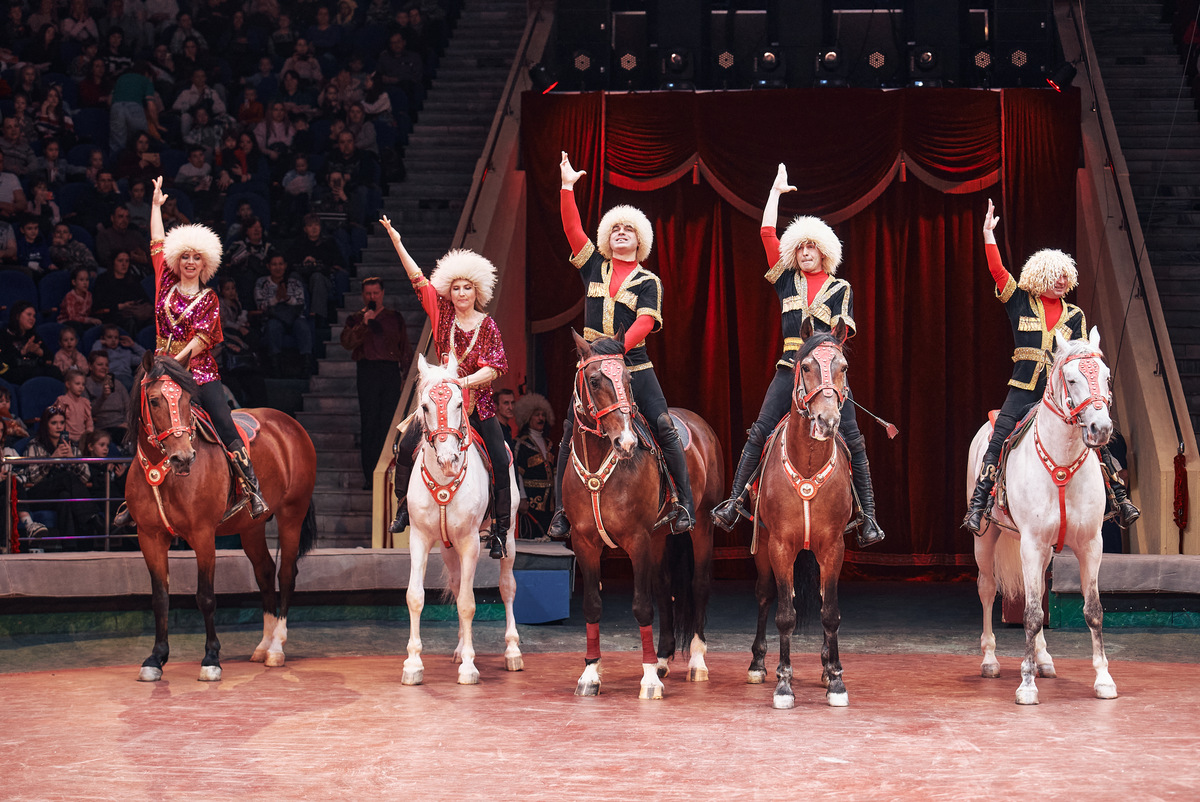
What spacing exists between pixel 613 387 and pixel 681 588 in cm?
153

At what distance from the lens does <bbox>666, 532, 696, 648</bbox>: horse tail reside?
289 inches

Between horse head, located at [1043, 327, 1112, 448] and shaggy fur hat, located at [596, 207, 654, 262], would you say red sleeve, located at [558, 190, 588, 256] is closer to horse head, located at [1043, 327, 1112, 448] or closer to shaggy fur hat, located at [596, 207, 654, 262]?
shaggy fur hat, located at [596, 207, 654, 262]

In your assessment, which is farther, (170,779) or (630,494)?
(630,494)

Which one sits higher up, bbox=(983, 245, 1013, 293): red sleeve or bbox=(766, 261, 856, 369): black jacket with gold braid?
bbox=(983, 245, 1013, 293): red sleeve

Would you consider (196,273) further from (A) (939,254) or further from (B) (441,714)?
(A) (939,254)

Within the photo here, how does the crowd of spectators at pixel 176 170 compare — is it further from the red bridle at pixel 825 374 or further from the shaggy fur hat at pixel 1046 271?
the shaggy fur hat at pixel 1046 271

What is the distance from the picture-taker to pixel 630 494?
673 centimetres

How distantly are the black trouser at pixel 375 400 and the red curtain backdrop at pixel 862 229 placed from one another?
179 centimetres

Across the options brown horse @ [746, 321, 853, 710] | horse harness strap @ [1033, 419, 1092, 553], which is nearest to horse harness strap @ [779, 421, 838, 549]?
brown horse @ [746, 321, 853, 710]

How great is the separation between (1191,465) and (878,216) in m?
3.83

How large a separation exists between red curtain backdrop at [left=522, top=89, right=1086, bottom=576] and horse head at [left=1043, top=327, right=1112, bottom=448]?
18.3 ft

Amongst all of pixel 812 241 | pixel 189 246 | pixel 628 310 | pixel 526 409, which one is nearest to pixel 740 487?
pixel 628 310

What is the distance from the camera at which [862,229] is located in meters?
12.6

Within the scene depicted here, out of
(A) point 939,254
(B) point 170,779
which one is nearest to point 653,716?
(B) point 170,779
